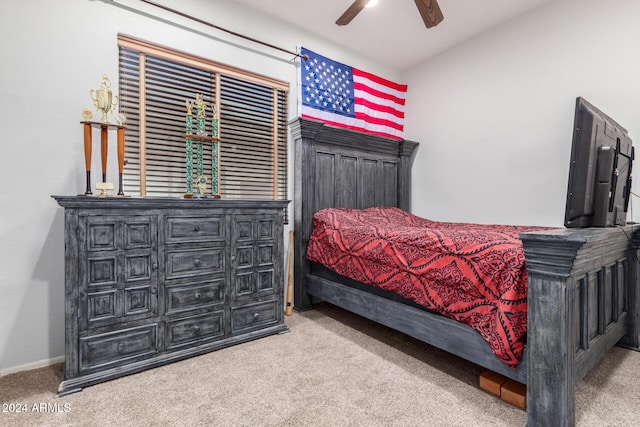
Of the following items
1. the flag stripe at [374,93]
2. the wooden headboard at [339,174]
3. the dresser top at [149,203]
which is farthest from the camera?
the flag stripe at [374,93]

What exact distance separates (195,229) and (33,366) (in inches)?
50.7

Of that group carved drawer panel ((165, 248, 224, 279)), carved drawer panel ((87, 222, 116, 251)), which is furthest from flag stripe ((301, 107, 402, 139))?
carved drawer panel ((87, 222, 116, 251))

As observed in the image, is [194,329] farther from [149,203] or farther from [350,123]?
[350,123]

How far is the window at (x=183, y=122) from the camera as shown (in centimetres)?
234

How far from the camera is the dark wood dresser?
171cm

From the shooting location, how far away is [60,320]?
6.73ft

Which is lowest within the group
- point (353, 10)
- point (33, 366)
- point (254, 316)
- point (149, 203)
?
point (33, 366)

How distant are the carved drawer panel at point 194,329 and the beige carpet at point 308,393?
0.12 metres

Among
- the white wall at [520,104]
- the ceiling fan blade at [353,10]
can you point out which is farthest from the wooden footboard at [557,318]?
the ceiling fan blade at [353,10]

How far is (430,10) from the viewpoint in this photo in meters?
2.19

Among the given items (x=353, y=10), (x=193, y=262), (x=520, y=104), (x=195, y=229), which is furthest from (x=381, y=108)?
(x=193, y=262)

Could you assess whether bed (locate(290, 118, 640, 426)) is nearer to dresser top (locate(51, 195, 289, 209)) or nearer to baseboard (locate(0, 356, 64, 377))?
dresser top (locate(51, 195, 289, 209))

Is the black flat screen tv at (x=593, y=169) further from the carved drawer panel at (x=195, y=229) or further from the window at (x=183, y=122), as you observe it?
the window at (x=183, y=122)

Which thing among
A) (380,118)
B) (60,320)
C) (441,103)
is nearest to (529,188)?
(441,103)
